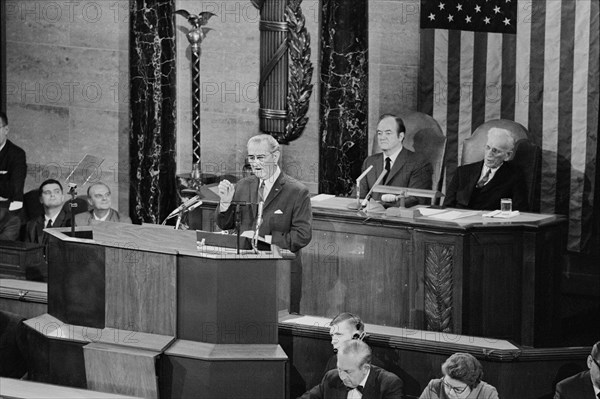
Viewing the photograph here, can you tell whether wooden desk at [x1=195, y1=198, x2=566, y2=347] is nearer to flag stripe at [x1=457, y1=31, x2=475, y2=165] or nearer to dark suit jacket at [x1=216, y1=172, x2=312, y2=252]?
dark suit jacket at [x1=216, y1=172, x2=312, y2=252]

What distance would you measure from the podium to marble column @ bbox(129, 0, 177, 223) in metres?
4.22

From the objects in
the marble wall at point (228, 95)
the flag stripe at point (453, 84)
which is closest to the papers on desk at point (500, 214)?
the flag stripe at point (453, 84)

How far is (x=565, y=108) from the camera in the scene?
35.6ft

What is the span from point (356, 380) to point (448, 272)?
64.0 inches

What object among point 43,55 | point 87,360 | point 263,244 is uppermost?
point 43,55

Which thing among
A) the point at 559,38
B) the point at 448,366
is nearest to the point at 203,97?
the point at 559,38

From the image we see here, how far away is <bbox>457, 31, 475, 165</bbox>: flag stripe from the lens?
11.3m

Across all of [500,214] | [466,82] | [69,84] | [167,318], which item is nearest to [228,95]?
[69,84]

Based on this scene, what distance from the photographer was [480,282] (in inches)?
350

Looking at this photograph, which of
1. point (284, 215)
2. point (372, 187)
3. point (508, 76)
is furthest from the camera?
point (508, 76)

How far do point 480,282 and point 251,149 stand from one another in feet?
5.97

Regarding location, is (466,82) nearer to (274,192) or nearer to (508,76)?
(508,76)

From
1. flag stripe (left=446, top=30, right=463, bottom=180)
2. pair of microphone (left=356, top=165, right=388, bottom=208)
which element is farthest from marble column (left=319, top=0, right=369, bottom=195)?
pair of microphone (left=356, top=165, right=388, bottom=208)

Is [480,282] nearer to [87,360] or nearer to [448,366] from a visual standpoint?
[448,366]
